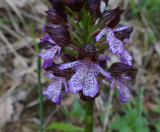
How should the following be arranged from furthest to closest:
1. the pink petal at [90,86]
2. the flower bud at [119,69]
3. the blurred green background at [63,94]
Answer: the blurred green background at [63,94] < the flower bud at [119,69] < the pink petal at [90,86]

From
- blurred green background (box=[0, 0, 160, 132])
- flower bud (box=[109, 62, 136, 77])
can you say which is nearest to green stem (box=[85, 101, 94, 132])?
blurred green background (box=[0, 0, 160, 132])

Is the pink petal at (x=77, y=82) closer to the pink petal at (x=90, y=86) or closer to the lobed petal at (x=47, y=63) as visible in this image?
the pink petal at (x=90, y=86)

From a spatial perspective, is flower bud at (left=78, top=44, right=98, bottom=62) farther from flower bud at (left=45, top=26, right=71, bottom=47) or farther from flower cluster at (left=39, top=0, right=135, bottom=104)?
flower bud at (left=45, top=26, right=71, bottom=47)

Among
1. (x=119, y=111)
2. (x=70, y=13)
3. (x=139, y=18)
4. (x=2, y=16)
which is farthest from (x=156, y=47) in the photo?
(x=2, y=16)

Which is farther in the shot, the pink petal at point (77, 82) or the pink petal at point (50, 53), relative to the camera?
the pink petal at point (50, 53)

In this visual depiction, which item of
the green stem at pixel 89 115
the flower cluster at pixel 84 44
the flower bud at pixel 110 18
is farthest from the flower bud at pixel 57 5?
the green stem at pixel 89 115

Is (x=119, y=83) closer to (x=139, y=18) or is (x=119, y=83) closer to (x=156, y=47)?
(x=156, y=47)
